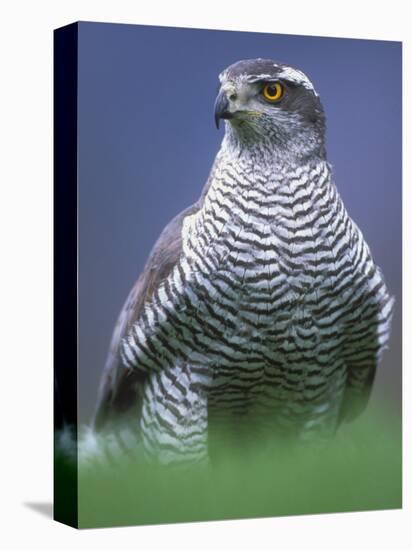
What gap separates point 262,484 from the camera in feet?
25.8

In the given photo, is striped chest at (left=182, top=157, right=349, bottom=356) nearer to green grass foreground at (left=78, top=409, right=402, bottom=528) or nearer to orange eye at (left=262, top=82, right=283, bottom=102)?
orange eye at (left=262, top=82, right=283, bottom=102)

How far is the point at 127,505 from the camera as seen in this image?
7.50 meters

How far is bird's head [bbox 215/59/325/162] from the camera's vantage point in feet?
24.0

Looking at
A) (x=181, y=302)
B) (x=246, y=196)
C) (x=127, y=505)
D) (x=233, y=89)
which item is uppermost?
(x=233, y=89)

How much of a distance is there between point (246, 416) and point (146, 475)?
0.66 metres

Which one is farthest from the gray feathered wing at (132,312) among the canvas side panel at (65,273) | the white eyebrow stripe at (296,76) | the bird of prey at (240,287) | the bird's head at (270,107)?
the white eyebrow stripe at (296,76)

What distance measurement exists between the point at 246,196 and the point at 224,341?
792 millimetres

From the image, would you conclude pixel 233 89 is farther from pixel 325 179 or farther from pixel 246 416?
pixel 246 416

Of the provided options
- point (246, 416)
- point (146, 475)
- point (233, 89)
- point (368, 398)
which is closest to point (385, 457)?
point (368, 398)

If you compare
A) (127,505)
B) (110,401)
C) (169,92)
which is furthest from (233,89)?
(127,505)

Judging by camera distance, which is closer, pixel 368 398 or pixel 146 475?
pixel 146 475

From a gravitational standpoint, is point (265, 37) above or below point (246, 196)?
above

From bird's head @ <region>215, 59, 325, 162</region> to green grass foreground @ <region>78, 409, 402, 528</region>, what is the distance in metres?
1.70

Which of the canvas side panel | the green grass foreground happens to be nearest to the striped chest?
the canvas side panel
